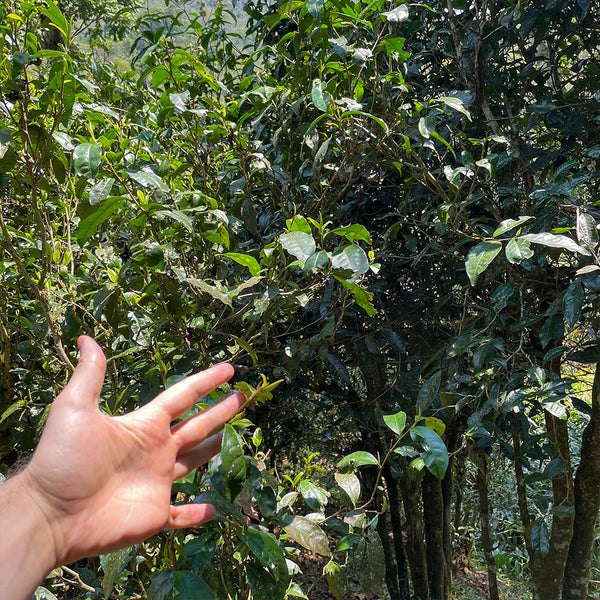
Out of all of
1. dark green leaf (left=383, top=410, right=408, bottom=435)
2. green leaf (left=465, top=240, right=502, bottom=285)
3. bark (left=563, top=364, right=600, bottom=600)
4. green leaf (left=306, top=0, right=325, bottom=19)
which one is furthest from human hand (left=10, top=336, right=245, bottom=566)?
bark (left=563, top=364, right=600, bottom=600)

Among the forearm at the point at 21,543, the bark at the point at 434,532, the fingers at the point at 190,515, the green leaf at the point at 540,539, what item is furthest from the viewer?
the bark at the point at 434,532

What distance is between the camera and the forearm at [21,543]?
2.64ft

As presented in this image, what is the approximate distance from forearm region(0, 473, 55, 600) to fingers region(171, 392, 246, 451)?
11.1 inches

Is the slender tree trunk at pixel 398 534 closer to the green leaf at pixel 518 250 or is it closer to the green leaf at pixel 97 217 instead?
the green leaf at pixel 518 250

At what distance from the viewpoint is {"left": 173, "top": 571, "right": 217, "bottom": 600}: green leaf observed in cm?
88

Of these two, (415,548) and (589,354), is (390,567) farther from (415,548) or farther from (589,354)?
(589,354)

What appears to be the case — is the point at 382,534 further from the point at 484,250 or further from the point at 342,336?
the point at 484,250

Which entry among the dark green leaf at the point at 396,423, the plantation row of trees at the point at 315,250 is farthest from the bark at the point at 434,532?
the dark green leaf at the point at 396,423

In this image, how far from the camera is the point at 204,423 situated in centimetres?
102

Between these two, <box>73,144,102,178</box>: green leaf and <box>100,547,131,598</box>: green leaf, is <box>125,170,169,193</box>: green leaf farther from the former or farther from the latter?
<box>100,547,131,598</box>: green leaf

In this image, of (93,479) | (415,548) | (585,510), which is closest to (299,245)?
(93,479)

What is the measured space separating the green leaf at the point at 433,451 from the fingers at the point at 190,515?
45 centimetres

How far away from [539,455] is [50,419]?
1447 millimetres

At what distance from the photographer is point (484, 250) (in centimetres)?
124
